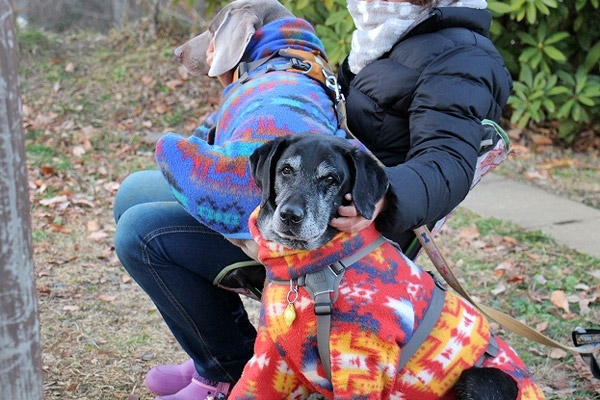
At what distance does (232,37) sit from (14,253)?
5.16 feet

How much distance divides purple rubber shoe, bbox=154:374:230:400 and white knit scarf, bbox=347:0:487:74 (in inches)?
48.2

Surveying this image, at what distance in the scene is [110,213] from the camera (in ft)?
16.3

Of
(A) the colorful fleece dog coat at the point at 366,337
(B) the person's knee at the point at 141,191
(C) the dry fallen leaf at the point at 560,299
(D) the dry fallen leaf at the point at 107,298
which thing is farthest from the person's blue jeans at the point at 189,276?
(C) the dry fallen leaf at the point at 560,299

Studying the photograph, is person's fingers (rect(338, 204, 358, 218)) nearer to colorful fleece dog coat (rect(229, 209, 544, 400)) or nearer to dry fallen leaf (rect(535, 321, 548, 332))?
colorful fleece dog coat (rect(229, 209, 544, 400))

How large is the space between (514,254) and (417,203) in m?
2.55

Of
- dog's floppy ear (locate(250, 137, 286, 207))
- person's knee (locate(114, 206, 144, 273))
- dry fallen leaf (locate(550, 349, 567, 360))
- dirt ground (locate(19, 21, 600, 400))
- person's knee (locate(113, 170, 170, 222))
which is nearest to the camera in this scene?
dog's floppy ear (locate(250, 137, 286, 207))

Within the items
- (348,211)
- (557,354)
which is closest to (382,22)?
(348,211)

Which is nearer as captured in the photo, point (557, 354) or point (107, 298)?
point (557, 354)

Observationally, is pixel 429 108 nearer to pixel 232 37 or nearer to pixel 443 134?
pixel 443 134

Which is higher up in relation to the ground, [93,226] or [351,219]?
[351,219]

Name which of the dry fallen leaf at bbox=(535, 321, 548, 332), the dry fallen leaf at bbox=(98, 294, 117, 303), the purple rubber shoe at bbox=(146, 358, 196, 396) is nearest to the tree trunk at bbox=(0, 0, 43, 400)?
the purple rubber shoe at bbox=(146, 358, 196, 396)

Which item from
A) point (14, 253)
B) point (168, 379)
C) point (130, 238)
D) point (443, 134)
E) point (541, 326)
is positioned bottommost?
point (541, 326)

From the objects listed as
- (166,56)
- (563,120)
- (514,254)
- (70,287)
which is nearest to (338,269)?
(70,287)

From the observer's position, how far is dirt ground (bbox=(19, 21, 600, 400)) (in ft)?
10.6
